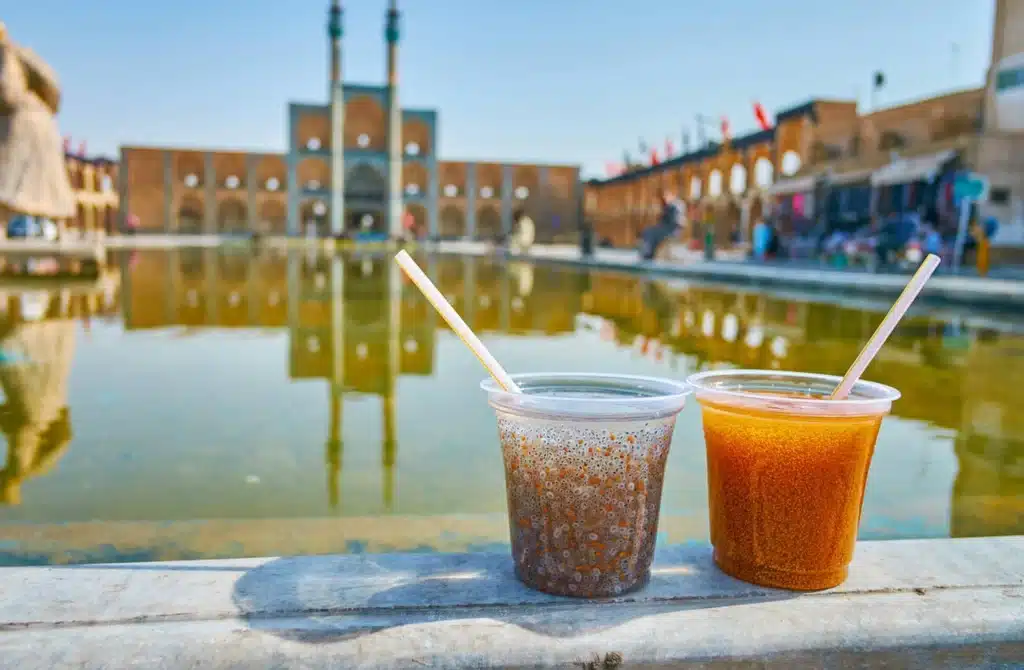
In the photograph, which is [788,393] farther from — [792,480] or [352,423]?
[352,423]

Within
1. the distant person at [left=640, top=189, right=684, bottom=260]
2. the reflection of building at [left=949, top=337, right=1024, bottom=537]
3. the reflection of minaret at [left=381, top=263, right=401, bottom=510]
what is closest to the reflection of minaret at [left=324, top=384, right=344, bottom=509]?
the reflection of minaret at [left=381, top=263, right=401, bottom=510]

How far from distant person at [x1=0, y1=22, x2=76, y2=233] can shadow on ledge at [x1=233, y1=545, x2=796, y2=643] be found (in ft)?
50.2

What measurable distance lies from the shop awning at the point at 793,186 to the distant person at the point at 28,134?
16.4 m

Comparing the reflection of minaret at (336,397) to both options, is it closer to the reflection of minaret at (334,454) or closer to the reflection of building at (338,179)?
the reflection of minaret at (334,454)

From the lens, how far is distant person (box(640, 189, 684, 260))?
17781mm

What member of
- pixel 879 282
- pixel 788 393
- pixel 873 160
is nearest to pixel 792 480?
pixel 788 393

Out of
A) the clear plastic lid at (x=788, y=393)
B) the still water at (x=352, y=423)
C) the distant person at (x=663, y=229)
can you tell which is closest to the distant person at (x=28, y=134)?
the still water at (x=352, y=423)

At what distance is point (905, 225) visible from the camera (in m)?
A: 14.2

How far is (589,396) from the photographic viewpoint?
1.42 meters

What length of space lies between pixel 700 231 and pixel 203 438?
92.9ft

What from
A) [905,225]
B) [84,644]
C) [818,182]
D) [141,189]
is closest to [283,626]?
[84,644]

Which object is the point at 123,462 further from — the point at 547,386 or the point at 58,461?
the point at 547,386

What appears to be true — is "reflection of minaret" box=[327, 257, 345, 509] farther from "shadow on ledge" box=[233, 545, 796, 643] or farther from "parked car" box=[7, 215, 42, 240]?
"parked car" box=[7, 215, 42, 240]

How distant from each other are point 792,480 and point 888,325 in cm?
28
